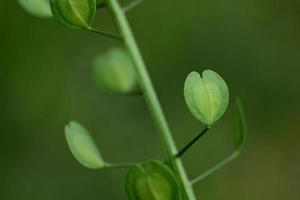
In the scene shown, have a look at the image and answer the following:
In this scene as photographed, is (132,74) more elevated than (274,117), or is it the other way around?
(132,74)

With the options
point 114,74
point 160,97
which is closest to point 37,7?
point 114,74

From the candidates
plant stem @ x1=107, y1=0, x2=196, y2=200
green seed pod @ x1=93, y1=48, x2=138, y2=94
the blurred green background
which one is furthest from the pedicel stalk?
the blurred green background

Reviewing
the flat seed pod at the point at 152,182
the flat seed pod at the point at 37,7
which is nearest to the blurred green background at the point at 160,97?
the flat seed pod at the point at 37,7

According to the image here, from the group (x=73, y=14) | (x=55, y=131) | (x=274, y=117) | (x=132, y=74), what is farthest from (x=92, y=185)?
(x=73, y=14)

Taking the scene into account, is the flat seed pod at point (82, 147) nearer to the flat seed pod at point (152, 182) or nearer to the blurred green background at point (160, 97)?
the flat seed pod at point (152, 182)

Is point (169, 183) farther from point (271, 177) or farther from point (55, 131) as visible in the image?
point (271, 177)

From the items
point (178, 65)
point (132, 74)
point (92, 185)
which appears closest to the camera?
point (132, 74)
